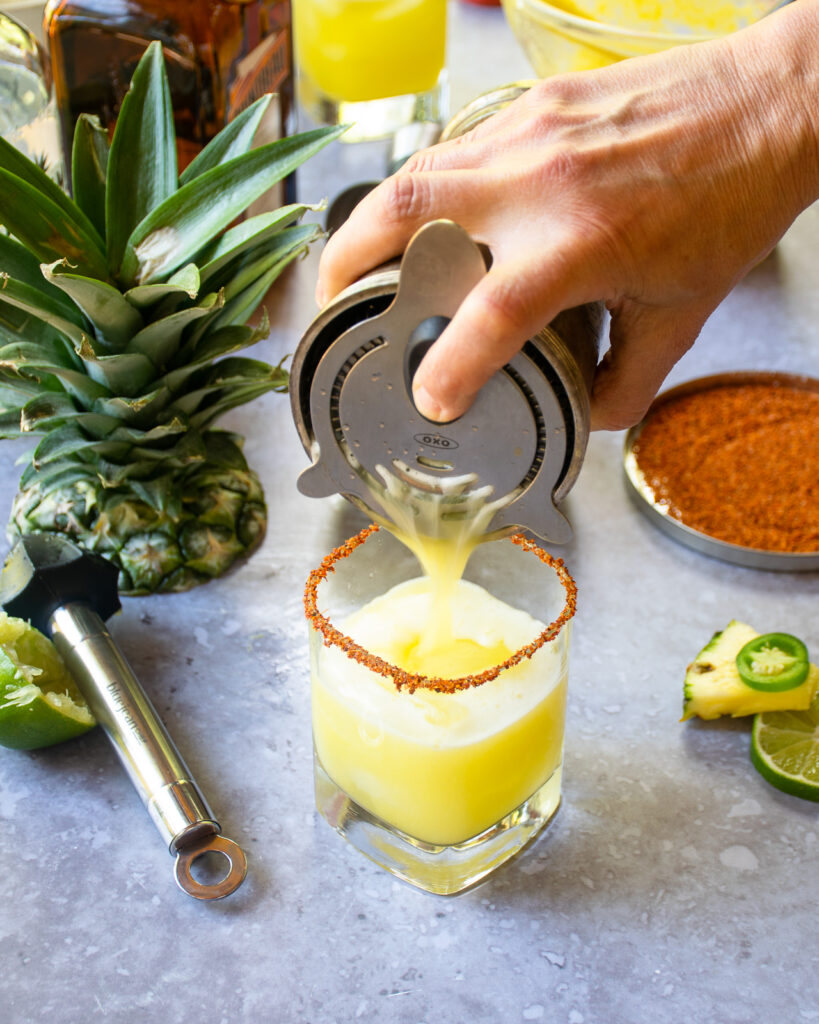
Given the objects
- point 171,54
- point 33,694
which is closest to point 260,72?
point 171,54

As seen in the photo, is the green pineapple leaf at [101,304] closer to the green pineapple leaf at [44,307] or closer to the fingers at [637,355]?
the green pineapple leaf at [44,307]

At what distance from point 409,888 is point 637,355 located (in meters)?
0.39

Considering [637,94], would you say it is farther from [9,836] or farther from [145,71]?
[9,836]

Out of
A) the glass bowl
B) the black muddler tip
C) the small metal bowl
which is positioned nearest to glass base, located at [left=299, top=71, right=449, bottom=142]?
the glass bowl

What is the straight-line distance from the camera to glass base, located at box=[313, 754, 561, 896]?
73cm

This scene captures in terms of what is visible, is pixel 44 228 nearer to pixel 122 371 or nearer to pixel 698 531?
pixel 122 371

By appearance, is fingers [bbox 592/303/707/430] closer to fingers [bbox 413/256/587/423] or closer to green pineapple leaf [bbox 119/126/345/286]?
fingers [bbox 413/256/587/423]

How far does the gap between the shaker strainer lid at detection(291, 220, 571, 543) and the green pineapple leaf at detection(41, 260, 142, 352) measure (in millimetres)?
211

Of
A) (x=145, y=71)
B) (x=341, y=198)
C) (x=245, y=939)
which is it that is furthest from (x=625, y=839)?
(x=341, y=198)

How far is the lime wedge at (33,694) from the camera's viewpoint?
0.76m

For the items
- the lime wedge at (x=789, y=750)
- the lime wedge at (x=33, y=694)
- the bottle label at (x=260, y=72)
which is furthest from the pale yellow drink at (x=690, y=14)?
the lime wedge at (x=33, y=694)

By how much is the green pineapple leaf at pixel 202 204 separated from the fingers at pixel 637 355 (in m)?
0.29

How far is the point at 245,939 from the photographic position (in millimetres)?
702

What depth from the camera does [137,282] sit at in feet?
2.71
